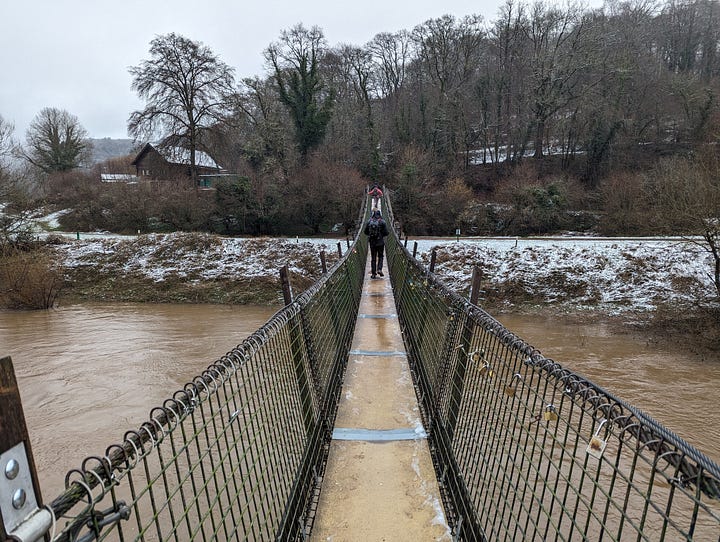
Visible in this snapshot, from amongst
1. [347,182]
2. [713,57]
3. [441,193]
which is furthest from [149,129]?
[713,57]

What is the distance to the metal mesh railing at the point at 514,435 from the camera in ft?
3.94

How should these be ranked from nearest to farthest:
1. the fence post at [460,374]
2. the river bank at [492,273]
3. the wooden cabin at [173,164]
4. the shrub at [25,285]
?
the fence post at [460,374] → the river bank at [492,273] → the shrub at [25,285] → the wooden cabin at [173,164]

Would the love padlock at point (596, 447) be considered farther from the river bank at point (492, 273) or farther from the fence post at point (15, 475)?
the river bank at point (492, 273)

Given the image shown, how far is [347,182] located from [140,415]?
1836 centimetres

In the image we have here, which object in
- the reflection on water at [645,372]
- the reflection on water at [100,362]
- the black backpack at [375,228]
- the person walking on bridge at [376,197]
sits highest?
the person walking on bridge at [376,197]

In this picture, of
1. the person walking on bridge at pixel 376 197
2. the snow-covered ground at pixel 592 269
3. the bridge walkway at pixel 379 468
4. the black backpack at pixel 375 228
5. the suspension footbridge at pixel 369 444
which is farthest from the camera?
the person walking on bridge at pixel 376 197

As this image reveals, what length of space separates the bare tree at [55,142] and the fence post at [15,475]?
156ft

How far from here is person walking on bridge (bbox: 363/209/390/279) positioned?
8.80 m

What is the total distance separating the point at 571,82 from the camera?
103 feet

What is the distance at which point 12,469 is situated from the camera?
81cm

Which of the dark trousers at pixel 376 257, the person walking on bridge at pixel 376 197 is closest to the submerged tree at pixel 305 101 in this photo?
the person walking on bridge at pixel 376 197

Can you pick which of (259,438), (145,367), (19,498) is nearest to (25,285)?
(145,367)

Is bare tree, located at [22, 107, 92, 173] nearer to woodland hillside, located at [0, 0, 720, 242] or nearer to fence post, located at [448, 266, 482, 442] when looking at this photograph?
woodland hillside, located at [0, 0, 720, 242]

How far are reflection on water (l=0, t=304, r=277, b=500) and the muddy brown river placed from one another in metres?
0.02
